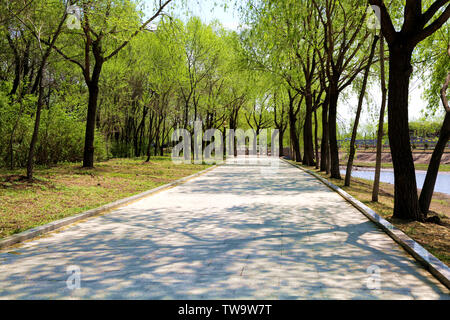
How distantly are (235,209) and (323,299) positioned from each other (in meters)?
5.38

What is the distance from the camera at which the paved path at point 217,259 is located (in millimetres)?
3867

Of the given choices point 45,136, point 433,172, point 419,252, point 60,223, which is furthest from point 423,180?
point 60,223

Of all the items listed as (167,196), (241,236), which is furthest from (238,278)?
(167,196)

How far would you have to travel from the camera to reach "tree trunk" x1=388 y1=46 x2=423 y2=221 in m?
7.74

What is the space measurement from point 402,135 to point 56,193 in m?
8.85

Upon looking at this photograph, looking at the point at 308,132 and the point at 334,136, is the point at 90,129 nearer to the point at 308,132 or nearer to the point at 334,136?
the point at 334,136

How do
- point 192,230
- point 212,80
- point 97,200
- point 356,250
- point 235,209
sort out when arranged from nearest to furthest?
point 356,250 → point 192,230 → point 235,209 → point 97,200 → point 212,80

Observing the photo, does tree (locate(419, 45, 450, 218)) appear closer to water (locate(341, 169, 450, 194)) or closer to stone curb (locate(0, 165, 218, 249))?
stone curb (locate(0, 165, 218, 249))

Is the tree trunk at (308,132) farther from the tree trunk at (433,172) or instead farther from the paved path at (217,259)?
the paved path at (217,259)

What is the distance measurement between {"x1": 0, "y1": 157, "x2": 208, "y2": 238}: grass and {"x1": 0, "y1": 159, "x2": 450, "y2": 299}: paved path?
895mm

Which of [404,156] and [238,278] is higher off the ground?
[404,156]

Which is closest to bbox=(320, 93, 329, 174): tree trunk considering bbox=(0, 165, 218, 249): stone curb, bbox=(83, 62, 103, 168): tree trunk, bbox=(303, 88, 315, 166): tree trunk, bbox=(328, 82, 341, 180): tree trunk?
bbox=(328, 82, 341, 180): tree trunk

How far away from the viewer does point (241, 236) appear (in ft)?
20.6
